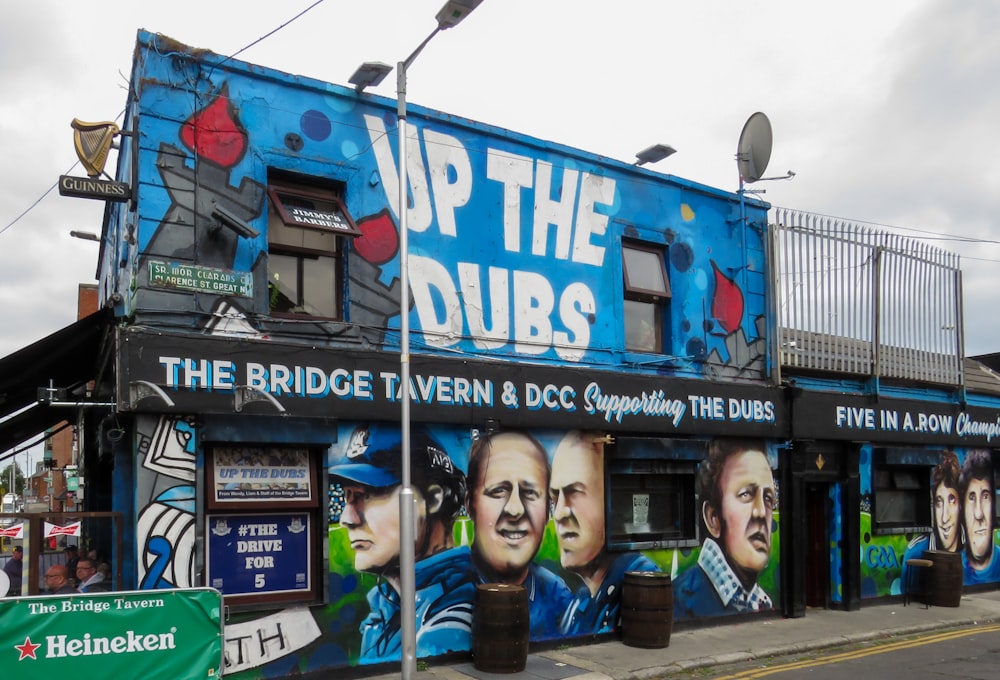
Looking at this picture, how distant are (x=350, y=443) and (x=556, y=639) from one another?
415 cm

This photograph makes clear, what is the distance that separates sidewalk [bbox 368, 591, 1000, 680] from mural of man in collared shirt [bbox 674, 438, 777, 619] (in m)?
0.41

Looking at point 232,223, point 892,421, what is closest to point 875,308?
point 892,421

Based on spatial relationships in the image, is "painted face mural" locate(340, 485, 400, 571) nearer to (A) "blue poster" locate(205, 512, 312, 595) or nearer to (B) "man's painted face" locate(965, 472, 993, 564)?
(A) "blue poster" locate(205, 512, 312, 595)

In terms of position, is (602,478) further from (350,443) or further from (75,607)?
(75,607)

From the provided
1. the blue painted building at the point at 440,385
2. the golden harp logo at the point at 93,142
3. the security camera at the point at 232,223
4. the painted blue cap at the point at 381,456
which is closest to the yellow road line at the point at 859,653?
the blue painted building at the point at 440,385

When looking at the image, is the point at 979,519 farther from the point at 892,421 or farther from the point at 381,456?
the point at 381,456

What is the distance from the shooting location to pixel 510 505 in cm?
1222

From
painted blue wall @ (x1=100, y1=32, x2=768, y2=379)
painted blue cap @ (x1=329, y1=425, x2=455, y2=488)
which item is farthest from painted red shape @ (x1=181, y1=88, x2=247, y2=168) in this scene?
painted blue cap @ (x1=329, y1=425, x2=455, y2=488)

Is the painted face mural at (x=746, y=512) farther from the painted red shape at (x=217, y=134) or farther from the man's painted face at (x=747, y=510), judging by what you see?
the painted red shape at (x=217, y=134)

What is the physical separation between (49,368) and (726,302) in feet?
33.8

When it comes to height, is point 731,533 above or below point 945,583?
above

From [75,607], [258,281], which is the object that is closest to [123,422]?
[258,281]

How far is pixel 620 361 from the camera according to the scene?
1376 centimetres

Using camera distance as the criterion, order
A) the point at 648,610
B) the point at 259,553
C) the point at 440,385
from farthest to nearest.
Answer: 1. the point at 648,610
2. the point at 440,385
3. the point at 259,553
